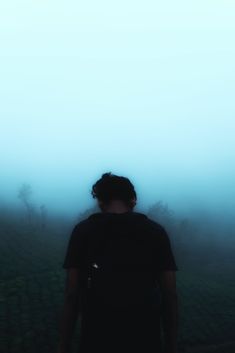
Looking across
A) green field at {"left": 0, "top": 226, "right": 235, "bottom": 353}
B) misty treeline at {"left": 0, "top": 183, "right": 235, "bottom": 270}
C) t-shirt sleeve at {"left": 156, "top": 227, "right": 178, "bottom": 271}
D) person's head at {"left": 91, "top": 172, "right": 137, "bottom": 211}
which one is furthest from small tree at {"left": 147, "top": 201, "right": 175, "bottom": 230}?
t-shirt sleeve at {"left": 156, "top": 227, "right": 178, "bottom": 271}

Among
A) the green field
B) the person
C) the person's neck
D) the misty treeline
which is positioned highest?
the person's neck

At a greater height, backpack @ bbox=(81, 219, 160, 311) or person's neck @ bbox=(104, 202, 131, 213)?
person's neck @ bbox=(104, 202, 131, 213)

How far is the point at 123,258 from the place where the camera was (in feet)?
9.19

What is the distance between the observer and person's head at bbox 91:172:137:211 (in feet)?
9.93

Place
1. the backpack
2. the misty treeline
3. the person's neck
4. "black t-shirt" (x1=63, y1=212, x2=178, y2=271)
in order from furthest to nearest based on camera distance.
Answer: the misty treeline → the person's neck → "black t-shirt" (x1=63, y1=212, x2=178, y2=271) → the backpack

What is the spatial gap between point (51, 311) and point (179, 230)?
145 feet

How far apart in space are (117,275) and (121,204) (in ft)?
1.56

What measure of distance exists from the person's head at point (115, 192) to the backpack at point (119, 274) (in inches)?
9.2

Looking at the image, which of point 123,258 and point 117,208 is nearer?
point 123,258

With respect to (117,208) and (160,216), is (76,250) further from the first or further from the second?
(160,216)

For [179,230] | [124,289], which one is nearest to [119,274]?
[124,289]

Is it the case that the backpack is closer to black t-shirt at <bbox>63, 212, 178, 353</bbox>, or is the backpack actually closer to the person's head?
black t-shirt at <bbox>63, 212, 178, 353</bbox>

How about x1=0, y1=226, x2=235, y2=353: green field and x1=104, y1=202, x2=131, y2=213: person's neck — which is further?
x1=0, y1=226, x2=235, y2=353: green field

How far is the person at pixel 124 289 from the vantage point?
274 cm
